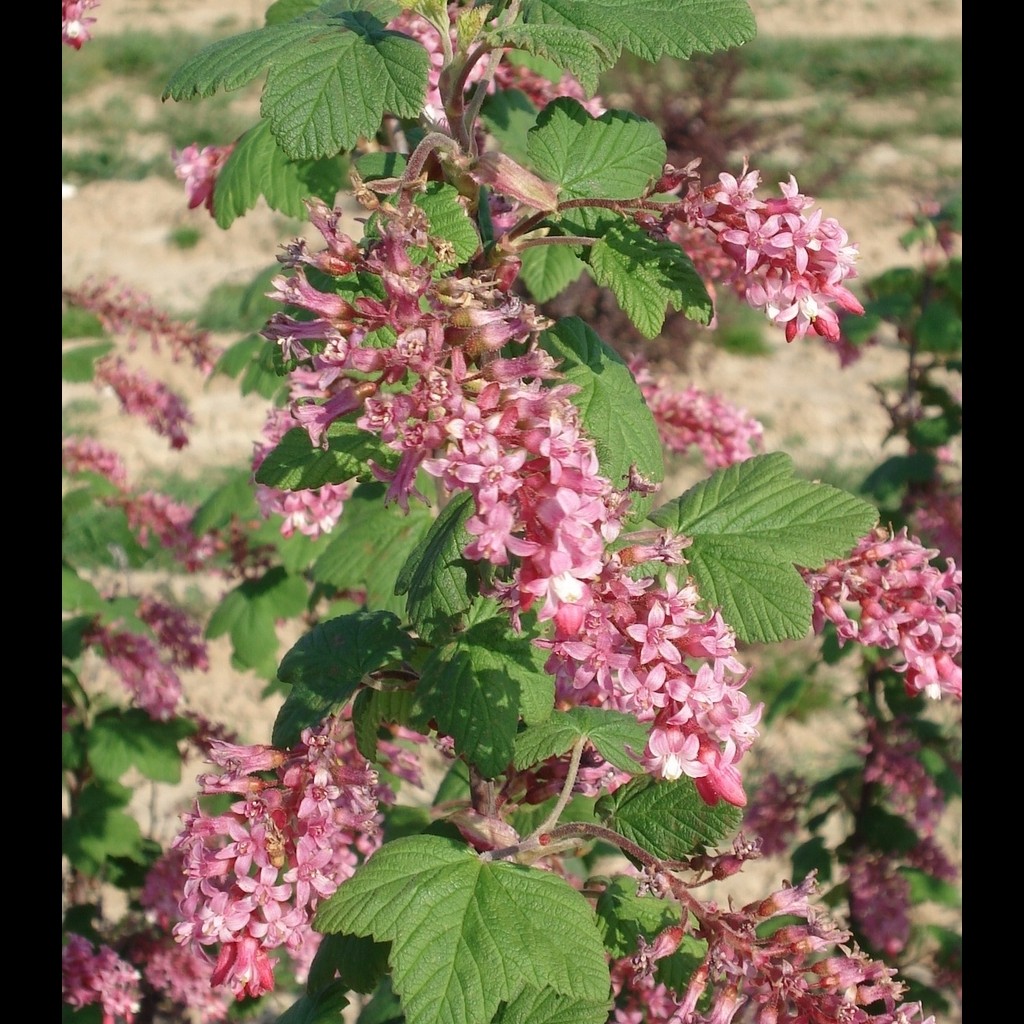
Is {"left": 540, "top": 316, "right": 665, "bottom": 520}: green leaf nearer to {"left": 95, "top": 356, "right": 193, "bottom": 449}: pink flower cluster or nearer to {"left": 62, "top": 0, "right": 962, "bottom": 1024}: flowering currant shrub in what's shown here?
{"left": 62, "top": 0, "right": 962, "bottom": 1024}: flowering currant shrub

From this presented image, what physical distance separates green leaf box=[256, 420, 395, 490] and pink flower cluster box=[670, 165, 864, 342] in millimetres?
495

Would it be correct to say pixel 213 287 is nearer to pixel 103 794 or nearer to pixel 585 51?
pixel 103 794

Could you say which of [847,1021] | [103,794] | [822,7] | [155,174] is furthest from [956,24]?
[847,1021]

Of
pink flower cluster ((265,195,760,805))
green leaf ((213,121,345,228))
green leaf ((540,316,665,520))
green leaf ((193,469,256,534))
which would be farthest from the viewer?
green leaf ((193,469,256,534))

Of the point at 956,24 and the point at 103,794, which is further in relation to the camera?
the point at 956,24

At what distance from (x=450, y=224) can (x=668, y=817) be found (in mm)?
848

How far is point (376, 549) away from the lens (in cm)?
232

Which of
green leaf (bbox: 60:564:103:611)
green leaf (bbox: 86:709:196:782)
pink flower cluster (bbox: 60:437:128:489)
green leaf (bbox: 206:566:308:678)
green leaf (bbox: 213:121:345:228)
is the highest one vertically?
green leaf (bbox: 213:121:345:228)

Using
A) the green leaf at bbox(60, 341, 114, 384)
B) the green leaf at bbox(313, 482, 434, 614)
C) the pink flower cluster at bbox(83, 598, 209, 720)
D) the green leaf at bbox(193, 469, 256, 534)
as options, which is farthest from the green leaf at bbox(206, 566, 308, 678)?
the green leaf at bbox(313, 482, 434, 614)

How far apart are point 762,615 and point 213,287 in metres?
8.17

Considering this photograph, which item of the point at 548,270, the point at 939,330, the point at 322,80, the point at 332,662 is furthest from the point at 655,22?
the point at 939,330

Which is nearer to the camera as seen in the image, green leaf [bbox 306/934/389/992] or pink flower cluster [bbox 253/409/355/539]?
green leaf [bbox 306/934/389/992]

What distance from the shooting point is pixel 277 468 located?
164 cm

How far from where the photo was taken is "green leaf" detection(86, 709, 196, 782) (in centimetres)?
320
